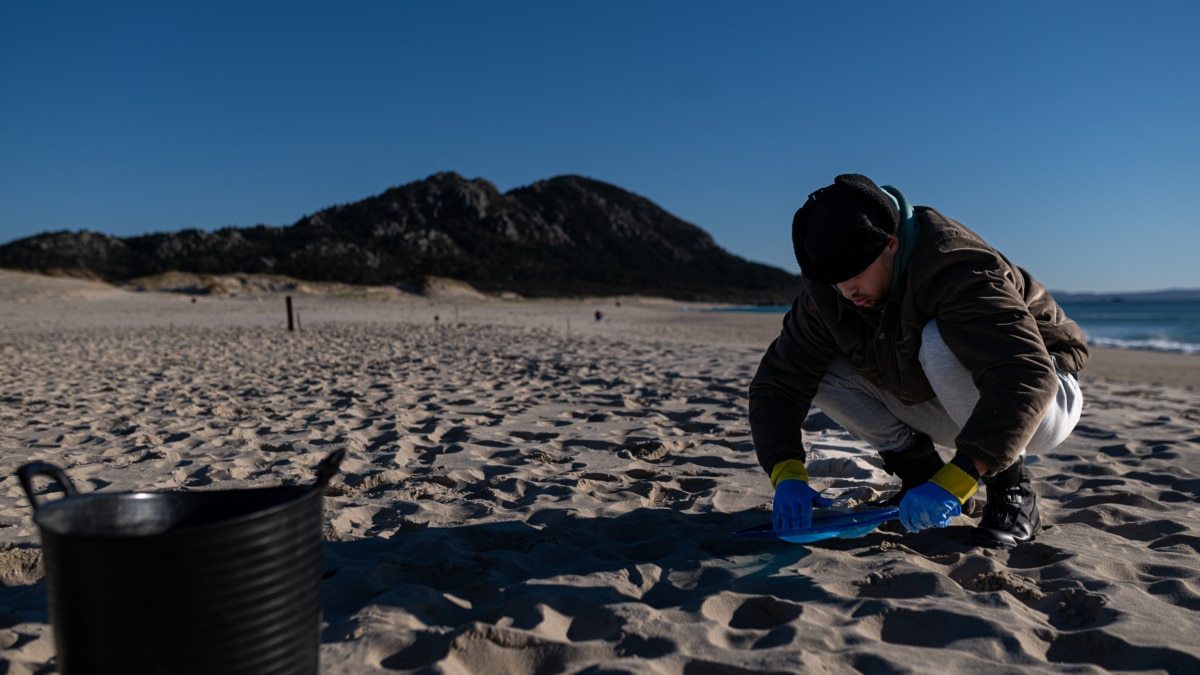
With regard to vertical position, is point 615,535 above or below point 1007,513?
below

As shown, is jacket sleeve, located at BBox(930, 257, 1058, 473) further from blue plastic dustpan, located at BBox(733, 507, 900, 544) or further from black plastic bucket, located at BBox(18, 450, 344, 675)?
black plastic bucket, located at BBox(18, 450, 344, 675)

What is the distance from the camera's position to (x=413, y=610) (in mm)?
2020

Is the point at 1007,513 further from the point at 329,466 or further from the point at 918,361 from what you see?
the point at 329,466

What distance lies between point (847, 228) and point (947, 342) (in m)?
0.49

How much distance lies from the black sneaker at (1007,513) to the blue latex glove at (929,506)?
505mm

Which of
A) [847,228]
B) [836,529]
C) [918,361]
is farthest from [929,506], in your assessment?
[847,228]

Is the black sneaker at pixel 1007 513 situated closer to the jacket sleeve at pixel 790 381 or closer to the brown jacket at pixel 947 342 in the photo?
the brown jacket at pixel 947 342

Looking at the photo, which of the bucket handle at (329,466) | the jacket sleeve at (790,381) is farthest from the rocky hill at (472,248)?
the bucket handle at (329,466)

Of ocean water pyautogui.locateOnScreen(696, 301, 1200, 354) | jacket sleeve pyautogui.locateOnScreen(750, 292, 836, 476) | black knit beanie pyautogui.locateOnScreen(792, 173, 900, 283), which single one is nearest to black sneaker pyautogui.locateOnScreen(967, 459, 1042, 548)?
jacket sleeve pyautogui.locateOnScreen(750, 292, 836, 476)

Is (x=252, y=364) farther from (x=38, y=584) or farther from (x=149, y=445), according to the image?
(x=38, y=584)

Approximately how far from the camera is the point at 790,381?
262 cm

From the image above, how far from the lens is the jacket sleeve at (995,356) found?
2006 millimetres

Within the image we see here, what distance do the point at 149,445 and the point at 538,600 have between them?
3.08 meters

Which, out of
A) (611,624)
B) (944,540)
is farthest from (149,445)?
(944,540)
